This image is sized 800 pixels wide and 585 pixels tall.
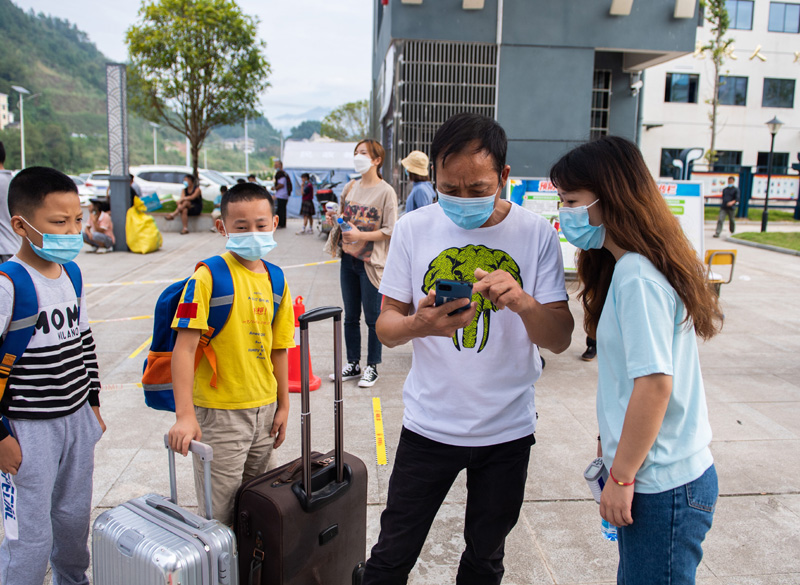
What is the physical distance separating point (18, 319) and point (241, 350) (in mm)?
752

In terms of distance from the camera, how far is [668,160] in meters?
33.5

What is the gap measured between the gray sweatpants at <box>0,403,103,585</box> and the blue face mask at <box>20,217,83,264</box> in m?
0.57

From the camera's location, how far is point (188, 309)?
7.36 ft

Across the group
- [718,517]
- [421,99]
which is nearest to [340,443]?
[718,517]

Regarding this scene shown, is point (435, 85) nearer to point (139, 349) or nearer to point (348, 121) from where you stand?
point (139, 349)

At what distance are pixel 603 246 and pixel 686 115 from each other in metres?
35.7

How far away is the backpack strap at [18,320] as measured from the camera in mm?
2143

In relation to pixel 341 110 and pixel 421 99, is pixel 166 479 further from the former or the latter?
pixel 341 110

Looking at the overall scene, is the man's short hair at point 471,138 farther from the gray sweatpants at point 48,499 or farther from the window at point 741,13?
the window at point 741,13

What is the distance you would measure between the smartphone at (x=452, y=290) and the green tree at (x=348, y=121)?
54831 mm

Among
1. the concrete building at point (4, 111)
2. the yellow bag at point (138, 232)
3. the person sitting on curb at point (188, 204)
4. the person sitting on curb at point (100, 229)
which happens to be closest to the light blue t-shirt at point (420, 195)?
the yellow bag at point (138, 232)

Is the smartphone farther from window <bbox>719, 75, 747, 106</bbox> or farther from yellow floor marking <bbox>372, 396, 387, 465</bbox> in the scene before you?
window <bbox>719, 75, 747, 106</bbox>

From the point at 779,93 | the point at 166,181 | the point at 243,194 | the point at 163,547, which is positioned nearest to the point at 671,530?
the point at 163,547

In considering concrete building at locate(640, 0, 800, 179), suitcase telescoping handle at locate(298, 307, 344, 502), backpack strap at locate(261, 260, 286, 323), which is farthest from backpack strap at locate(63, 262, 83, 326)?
concrete building at locate(640, 0, 800, 179)
